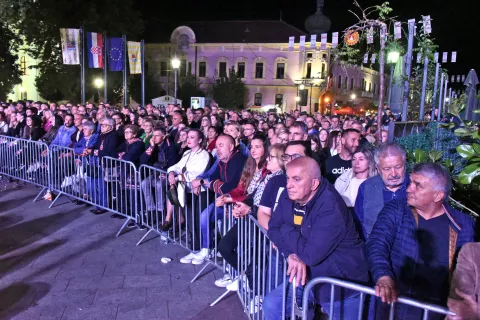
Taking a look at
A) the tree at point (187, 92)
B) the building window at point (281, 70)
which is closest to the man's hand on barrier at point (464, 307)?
the tree at point (187, 92)

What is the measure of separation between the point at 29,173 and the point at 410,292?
8.91 meters

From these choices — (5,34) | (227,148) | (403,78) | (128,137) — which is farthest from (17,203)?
(5,34)

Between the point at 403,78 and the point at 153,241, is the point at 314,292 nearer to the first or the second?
the point at 153,241

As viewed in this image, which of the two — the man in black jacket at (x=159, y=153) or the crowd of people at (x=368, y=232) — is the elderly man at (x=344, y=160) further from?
the man in black jacket at (x=159, y=153)

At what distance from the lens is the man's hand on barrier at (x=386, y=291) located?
8.46ft

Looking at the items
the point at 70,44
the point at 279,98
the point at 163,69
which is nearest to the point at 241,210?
the point at 70,44

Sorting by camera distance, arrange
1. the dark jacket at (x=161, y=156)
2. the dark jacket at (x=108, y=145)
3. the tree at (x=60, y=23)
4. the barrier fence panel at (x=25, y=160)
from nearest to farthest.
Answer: the dark jacket at (x=161, y=156), the dark jacket at (x=108, y=145), the barrier fence panel at (x=25, y=160), the tree at (x=60, y=23)

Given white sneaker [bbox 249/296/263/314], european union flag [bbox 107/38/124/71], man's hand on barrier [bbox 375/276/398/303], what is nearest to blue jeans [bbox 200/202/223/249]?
white sneaker [bbox 249/296/263/314]

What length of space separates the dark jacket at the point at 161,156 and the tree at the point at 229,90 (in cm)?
4370

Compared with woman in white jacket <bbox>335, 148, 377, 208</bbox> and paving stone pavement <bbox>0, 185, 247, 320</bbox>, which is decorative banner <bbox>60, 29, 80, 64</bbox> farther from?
woman in white jacket <bbox>335, 148, 377, 208</bbox>

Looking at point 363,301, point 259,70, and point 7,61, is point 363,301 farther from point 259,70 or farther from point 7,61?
point 259,70

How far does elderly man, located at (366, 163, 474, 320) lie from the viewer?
2.95 metres

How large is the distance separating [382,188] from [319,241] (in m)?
1.14

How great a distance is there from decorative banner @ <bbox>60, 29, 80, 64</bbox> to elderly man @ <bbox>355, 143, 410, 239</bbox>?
19149 millimetres
